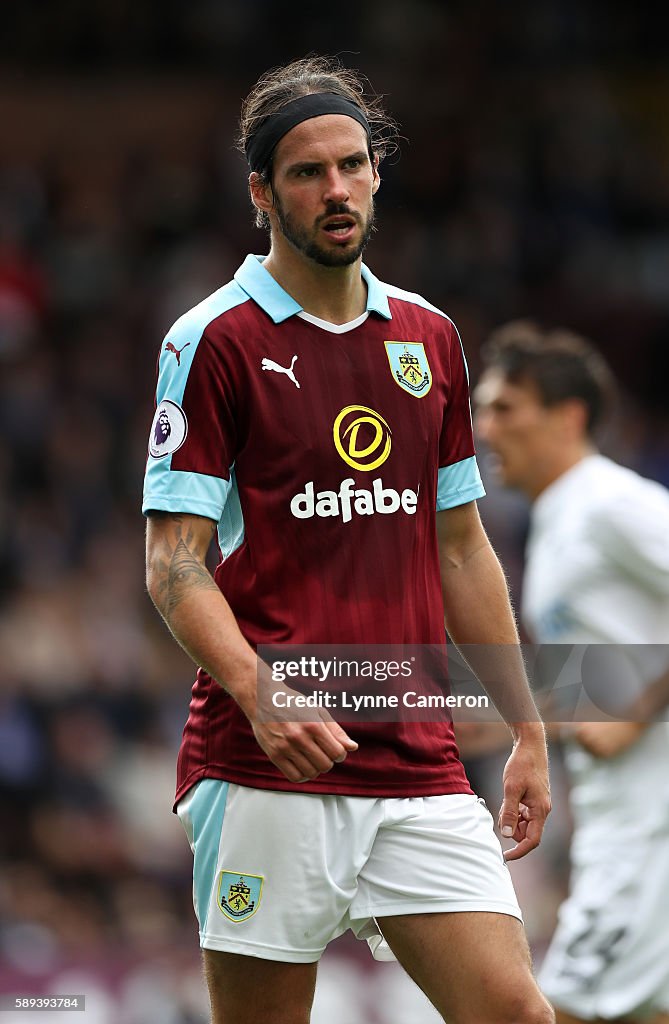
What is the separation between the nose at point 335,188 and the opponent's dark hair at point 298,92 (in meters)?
0.15

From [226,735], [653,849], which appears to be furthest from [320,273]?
[653,849]

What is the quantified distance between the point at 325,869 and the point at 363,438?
90 centimetres

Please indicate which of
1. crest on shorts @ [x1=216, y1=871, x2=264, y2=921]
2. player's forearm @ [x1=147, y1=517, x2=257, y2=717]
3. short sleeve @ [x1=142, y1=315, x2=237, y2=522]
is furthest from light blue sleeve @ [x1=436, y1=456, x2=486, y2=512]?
crest on shorts @ [x1=216, y1=871, x2=264, y2=921]

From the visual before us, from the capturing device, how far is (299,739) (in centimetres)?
298

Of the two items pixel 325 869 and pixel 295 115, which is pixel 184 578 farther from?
pixel 295 115

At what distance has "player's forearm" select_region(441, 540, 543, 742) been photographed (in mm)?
3648

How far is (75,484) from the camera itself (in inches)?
463

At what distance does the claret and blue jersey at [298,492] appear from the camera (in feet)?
11.0

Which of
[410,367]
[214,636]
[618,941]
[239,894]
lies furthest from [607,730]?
[214,636]

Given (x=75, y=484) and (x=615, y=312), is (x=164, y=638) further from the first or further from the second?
(x=615, y=312)

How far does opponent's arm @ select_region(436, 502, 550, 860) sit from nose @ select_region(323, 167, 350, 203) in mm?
A: 767

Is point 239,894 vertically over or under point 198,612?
under

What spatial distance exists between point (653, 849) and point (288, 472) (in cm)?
228

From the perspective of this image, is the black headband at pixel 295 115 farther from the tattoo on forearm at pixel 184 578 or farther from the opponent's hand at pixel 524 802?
the opponent's hand at pixel 524 802
